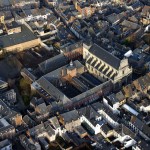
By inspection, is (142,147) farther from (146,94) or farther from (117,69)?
(117,69)

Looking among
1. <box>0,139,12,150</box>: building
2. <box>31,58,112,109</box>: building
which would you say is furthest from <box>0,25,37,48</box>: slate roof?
<box>0,139,12,150</box>: building

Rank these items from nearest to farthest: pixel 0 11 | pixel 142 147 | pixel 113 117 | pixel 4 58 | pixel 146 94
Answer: pixel 142 147 < pixel 113 117 < pixel 146 94 < pixel 4 58 < pixel 0 11

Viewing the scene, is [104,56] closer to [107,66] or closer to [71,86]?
[107,66]

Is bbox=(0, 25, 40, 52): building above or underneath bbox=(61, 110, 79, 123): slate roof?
above

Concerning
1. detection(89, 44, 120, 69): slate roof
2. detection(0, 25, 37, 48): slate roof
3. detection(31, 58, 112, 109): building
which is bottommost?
detection(31, 58, 112, 109): building

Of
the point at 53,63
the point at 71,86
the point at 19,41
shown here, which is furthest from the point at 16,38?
the point at 71,86

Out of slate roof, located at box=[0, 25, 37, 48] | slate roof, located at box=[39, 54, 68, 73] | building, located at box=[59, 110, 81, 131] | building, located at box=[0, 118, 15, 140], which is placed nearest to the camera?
building, located at box=[0, 118, 15, 140]

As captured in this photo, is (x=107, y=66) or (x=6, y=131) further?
(x=107, y=66)

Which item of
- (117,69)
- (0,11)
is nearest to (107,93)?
(117,69)

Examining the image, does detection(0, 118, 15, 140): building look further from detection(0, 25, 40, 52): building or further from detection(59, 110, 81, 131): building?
detection(0, 25, 40, 52): building
